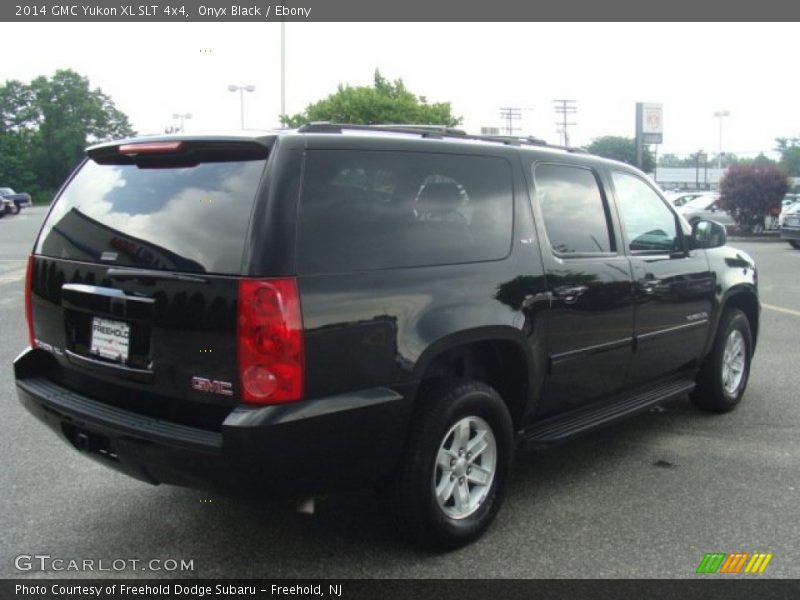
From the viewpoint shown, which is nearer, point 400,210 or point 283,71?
point 400,210

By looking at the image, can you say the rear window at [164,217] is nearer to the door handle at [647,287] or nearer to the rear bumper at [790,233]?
the door handle at [647,287]

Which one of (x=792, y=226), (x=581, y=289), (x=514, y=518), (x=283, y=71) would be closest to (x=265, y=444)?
(x=514, y=518)

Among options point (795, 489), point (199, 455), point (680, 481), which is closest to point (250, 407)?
point (199, 455)

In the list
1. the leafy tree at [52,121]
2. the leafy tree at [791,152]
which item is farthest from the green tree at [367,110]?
the leafy tree at [791,152]

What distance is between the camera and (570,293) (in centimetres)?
407

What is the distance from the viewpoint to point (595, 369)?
4.32 metres

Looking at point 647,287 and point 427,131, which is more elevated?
point 427,131

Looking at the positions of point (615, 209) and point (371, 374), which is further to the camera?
point (615, 209)

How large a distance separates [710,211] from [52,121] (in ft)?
261

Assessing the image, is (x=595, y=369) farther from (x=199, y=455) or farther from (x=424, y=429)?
(x=199, y=455)

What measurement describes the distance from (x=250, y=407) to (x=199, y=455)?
0.87 ft

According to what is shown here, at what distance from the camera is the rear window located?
301cm

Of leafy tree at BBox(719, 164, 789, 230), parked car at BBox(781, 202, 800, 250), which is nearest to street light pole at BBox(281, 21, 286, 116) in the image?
parked car at BBox(781, 202, 800, 250)

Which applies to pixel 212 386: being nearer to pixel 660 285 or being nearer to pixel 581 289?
pixel 581 289
